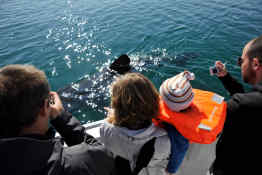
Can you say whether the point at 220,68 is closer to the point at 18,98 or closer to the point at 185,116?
the point at 185,116

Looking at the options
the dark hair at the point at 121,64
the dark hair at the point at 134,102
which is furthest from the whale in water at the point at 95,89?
the dark hair at the point at 134,102

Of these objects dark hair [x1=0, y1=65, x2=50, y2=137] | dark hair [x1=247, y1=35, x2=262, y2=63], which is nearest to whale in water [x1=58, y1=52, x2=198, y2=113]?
dark hair [x1=0, y1=65, x2=50, y2=137]

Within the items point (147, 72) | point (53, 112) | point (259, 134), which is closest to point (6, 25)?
point (147, 72)

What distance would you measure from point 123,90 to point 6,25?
10701 millimetres

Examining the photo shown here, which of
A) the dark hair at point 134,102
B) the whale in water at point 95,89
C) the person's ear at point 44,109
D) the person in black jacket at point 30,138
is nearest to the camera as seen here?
the person in black jacket at point 30,138

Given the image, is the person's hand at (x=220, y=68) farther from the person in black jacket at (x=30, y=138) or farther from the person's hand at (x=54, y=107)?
the person's hand at (x=54, y=107)

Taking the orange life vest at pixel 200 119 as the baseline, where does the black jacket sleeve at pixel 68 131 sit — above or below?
below

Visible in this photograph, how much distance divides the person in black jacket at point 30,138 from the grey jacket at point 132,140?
1.03 feet

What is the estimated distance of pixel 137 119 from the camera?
1644mm

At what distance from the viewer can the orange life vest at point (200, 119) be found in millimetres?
1633

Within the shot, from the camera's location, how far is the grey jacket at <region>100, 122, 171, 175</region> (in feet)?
5.39

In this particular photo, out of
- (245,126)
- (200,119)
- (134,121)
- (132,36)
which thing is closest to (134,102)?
(134,121)

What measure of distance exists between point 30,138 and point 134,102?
0.84 m

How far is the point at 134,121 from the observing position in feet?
5.41
